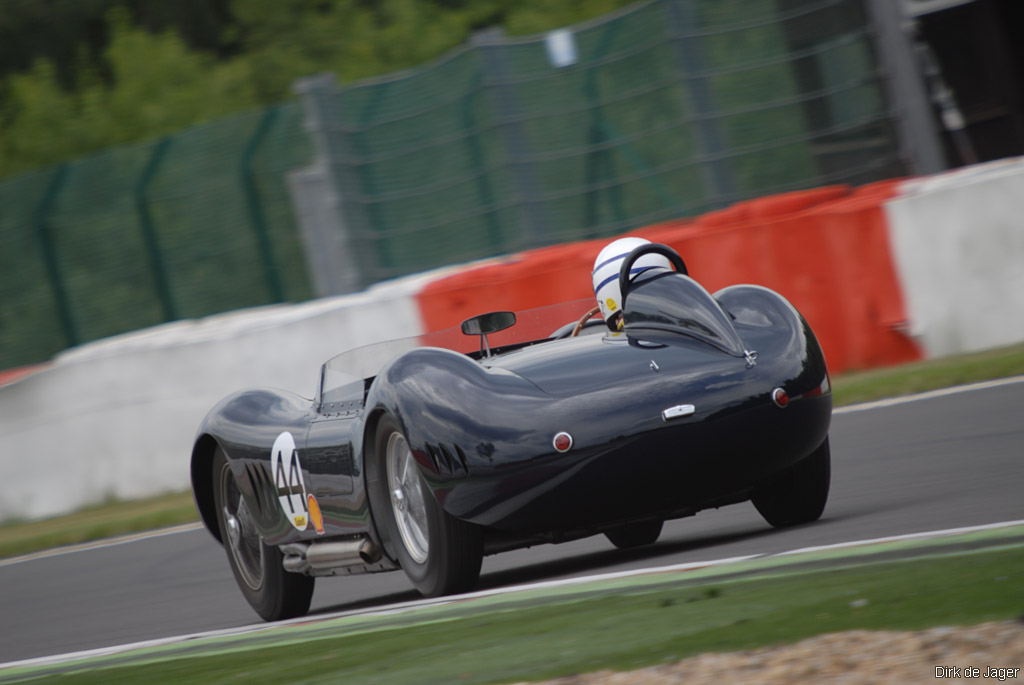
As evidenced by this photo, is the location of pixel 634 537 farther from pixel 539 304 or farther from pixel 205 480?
pixel 539 304

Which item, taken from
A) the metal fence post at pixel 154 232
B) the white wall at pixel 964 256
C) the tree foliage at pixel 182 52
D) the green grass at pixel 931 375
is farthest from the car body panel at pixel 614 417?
the tree foliage at pixel 182 52

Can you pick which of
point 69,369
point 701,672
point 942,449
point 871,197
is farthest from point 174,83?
point 701,672

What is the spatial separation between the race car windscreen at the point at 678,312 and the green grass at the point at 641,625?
984 mm

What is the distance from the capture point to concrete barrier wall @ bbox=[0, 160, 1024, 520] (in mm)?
10172

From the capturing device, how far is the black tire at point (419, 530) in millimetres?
5223

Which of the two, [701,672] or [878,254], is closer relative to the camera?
[701,672]

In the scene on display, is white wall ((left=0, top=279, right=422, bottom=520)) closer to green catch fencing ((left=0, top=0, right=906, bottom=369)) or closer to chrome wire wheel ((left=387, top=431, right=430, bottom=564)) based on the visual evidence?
green catch fencing ((left=0, top=0, right=906, bottom=369))

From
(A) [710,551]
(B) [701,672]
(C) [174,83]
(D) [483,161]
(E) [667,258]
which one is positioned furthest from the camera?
(C) [174,83]

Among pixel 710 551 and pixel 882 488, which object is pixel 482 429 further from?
pixel 882 488

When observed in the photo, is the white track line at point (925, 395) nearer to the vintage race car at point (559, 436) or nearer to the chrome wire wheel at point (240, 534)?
the vintage race car at point (559, 436)

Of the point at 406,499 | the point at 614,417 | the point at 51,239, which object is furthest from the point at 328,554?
the point at 51,239

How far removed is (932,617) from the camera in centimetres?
359

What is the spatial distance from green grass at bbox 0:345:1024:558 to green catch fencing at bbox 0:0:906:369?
89.3 inches

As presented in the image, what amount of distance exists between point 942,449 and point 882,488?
0.78 m
